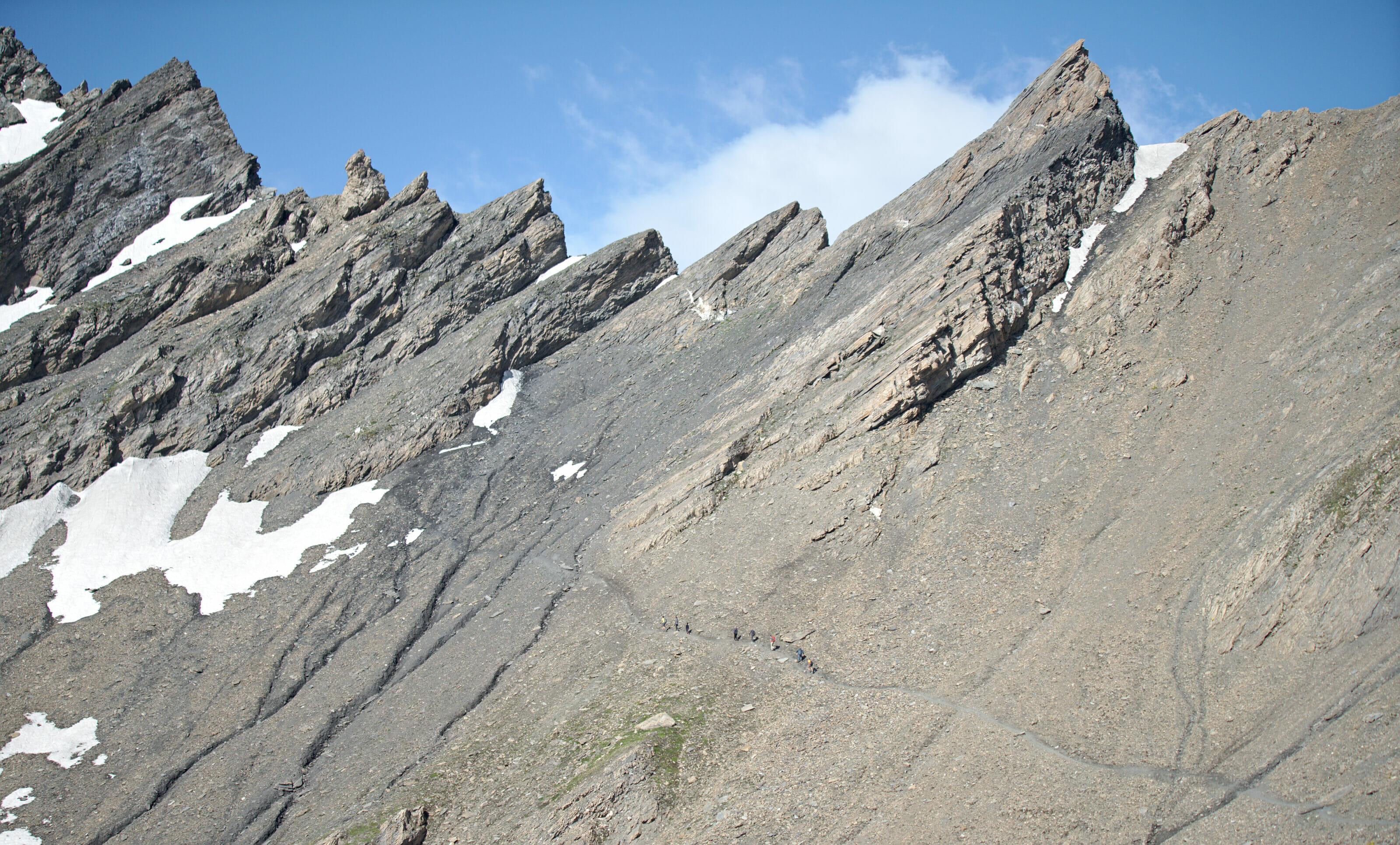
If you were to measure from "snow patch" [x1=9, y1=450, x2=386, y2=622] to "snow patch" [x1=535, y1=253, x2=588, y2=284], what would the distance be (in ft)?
79.8

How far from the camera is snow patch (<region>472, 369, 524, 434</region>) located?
53.0 meters

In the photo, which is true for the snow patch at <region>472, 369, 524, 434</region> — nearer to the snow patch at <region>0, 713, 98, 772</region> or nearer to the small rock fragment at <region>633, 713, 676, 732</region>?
the snow patch at <region>0, 713, 98, 772</region>

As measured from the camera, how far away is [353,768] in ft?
97.5

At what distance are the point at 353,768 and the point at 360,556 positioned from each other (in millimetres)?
15188

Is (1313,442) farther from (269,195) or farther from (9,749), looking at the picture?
(269,195)

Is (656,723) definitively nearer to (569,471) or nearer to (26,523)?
(569,471)

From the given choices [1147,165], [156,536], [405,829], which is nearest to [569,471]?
[405,829]

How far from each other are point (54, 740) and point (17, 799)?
10.6 feet

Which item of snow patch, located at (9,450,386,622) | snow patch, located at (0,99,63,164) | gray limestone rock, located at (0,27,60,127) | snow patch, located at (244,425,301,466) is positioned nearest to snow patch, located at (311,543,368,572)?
snow patch, located at (9,450,386,622)

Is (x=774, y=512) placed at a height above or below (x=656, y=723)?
above

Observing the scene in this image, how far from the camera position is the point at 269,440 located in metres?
53.4

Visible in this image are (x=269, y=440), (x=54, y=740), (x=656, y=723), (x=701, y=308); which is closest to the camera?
(x=656, y=723)

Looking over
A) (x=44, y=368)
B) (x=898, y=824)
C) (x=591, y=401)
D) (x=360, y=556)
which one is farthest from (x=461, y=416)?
(x=898, y=824)

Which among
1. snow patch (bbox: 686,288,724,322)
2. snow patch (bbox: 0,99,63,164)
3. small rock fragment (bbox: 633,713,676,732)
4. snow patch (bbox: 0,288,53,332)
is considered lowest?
small rock fragment (bbox: 633,713,676,732)
